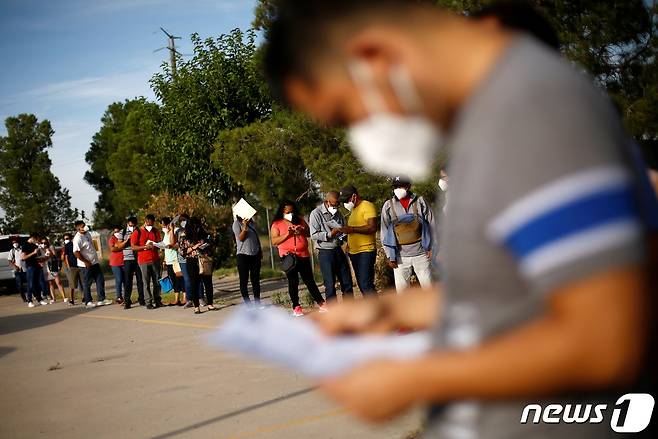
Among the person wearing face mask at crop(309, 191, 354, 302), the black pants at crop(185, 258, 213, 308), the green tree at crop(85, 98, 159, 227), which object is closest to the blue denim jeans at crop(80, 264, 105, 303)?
the black pants at crop(185, 258, 213, 308)

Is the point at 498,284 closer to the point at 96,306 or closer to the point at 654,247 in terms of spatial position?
the point at 654,247

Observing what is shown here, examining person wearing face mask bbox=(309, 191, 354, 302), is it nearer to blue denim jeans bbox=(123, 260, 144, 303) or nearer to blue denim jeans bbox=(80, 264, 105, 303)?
blue denim jeans bbox=(123, 260, 144, 303)

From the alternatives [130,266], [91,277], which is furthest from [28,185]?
[130,266]

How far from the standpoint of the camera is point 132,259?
55.5 ft

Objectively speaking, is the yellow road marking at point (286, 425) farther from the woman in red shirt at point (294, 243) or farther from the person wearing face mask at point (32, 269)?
the person wearing face mask at point (32, 269)

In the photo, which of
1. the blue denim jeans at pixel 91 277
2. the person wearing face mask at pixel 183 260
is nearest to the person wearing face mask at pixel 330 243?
the person wearing face mask at pixel 183 260

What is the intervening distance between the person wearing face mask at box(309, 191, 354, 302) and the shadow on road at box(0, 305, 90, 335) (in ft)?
23.3

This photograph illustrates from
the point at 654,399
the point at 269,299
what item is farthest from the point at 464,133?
the point at 269,299

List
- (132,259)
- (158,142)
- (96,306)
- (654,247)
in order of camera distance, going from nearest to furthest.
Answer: (654,247) → (132,259) → (96,306) → (158,142)

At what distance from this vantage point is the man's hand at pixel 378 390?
117 centimetres

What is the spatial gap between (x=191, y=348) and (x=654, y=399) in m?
9.14

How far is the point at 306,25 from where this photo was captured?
53.2 inches

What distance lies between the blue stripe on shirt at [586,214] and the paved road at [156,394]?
438 centimetres

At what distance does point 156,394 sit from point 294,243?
16.5 ft
